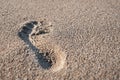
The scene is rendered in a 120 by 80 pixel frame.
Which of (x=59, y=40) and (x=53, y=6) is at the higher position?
(x=53, y=6)

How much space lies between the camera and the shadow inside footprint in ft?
5.77

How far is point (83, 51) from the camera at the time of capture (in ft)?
5.99

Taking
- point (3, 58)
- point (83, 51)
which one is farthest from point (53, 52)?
point (3, 58)

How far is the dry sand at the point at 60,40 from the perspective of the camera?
1665 mm

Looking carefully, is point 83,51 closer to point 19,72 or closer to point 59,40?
point 59,40

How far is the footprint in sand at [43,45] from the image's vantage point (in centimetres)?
176

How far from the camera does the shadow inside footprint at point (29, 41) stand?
176 cm

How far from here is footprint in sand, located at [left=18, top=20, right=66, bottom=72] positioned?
1758 mm

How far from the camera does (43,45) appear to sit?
190 cm

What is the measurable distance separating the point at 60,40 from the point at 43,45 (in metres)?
0.15

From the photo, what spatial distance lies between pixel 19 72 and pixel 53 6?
3.29ft

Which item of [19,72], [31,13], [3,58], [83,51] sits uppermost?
[31,13]

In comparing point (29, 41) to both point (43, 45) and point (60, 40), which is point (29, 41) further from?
point (60, 40)

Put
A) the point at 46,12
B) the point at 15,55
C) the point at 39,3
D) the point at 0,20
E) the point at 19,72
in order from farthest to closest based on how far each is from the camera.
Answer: the point at 39,3 < the point at 46,12 < the point at 0,20 < the point at 15,55 < the point at 19,72
